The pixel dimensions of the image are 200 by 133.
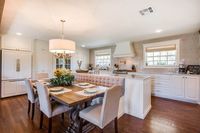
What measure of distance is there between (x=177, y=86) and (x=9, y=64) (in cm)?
586

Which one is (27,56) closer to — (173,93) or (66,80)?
(66,80)

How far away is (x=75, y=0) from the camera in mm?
1938

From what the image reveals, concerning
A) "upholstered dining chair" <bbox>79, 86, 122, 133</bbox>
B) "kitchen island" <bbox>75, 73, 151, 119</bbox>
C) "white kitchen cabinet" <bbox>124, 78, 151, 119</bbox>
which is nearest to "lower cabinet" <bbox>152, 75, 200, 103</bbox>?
"kitchen island" <bbox>75, 73, 151, 119</bbox>

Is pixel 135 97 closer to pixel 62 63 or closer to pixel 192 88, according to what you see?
pixel 192 88

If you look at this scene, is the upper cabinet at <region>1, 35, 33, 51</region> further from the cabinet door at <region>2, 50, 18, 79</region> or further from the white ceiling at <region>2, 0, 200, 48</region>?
the white ceiling at <region>2, 0, 200, 48</region>

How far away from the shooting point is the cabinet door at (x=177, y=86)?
3.62 m

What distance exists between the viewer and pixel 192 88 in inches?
136

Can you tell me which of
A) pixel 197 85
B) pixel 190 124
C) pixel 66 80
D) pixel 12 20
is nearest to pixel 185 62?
pixel 197 85

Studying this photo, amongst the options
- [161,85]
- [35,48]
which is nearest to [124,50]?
[161,85]

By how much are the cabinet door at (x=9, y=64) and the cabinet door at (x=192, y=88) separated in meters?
5.93

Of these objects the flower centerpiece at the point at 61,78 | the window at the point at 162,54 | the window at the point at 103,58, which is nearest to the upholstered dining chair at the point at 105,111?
the flower centerpiece at the point at 61,78

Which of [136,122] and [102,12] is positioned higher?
[102,12]

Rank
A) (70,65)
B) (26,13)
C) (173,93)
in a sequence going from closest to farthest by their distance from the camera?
(26,13) < (173,93) < (70,65)

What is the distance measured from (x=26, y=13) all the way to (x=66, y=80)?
1.71 m
